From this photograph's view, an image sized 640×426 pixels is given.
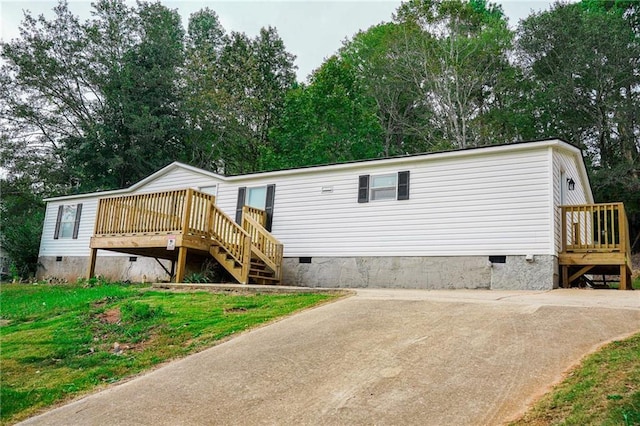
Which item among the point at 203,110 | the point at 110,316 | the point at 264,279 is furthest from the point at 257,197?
the point at 203,110

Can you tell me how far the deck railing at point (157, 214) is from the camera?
12.4 m

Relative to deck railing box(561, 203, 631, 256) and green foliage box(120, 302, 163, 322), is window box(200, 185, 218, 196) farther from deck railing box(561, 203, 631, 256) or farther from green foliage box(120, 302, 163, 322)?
deck railing box(561, 203, 631, 256)

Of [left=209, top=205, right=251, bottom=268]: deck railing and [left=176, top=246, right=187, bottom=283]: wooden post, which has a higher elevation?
[left=209, top=205, right=251, bottom=268]: deck railing

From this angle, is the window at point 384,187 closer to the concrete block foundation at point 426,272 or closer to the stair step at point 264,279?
the concrete block foundation at point 426,272

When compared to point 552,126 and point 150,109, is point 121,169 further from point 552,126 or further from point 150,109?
point 552,126

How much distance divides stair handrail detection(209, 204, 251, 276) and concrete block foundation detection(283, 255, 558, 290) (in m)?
1.91

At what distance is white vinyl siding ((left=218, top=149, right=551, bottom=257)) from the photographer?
35.5 feet

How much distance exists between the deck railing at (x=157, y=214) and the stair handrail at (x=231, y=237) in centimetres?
21

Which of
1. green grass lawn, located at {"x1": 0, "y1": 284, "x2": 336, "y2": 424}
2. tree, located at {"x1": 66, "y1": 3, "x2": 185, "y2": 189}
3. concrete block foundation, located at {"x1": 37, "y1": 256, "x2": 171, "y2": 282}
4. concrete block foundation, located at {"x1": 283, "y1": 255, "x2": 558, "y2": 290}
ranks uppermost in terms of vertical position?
tree, located at {"x1": 66, "y1": 3, "x2": 185, "y2": 189}

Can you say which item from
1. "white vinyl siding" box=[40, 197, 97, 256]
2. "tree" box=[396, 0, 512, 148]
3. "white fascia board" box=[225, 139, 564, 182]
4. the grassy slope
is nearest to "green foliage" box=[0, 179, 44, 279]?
"white vinyl siding" box=[40, 197, 97, 256]

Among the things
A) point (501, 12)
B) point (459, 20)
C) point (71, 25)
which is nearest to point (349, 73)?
point (459, 20)

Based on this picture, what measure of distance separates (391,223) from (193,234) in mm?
5034

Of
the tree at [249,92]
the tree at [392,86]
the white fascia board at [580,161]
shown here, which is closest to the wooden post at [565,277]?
the white fascia board at [580,161]

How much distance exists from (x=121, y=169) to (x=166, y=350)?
69.3 feet
